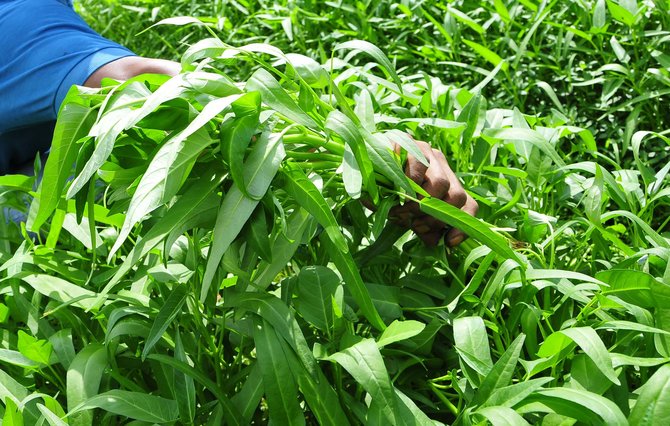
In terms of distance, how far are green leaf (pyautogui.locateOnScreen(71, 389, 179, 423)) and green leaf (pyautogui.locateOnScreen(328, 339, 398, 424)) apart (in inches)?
9.8

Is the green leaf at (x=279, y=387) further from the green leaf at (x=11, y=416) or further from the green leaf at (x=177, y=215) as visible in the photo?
the green leaf at (x=11, y=416)

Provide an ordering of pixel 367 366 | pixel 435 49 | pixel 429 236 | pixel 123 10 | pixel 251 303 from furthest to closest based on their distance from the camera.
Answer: pixel 123 10 < pixel 435 49 < pixel 429 236 < pixel 251 303 < pixel 367 366

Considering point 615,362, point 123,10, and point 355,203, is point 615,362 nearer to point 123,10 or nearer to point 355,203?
point 355,203

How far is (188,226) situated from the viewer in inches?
41.4

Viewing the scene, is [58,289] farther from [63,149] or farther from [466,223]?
[466,223]

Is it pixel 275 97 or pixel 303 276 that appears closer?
pixel 275 97

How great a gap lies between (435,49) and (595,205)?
1197mm

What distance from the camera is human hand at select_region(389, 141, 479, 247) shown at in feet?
3.99

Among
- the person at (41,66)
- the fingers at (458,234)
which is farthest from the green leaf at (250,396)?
the person at (41,66)

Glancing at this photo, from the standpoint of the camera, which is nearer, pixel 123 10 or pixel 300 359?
pixel 300 359

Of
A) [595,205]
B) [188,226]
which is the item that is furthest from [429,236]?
[188,226]

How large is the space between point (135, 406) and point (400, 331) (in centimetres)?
37

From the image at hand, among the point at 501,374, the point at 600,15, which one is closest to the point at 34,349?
the point at 501,374

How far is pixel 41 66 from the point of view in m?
1.83
